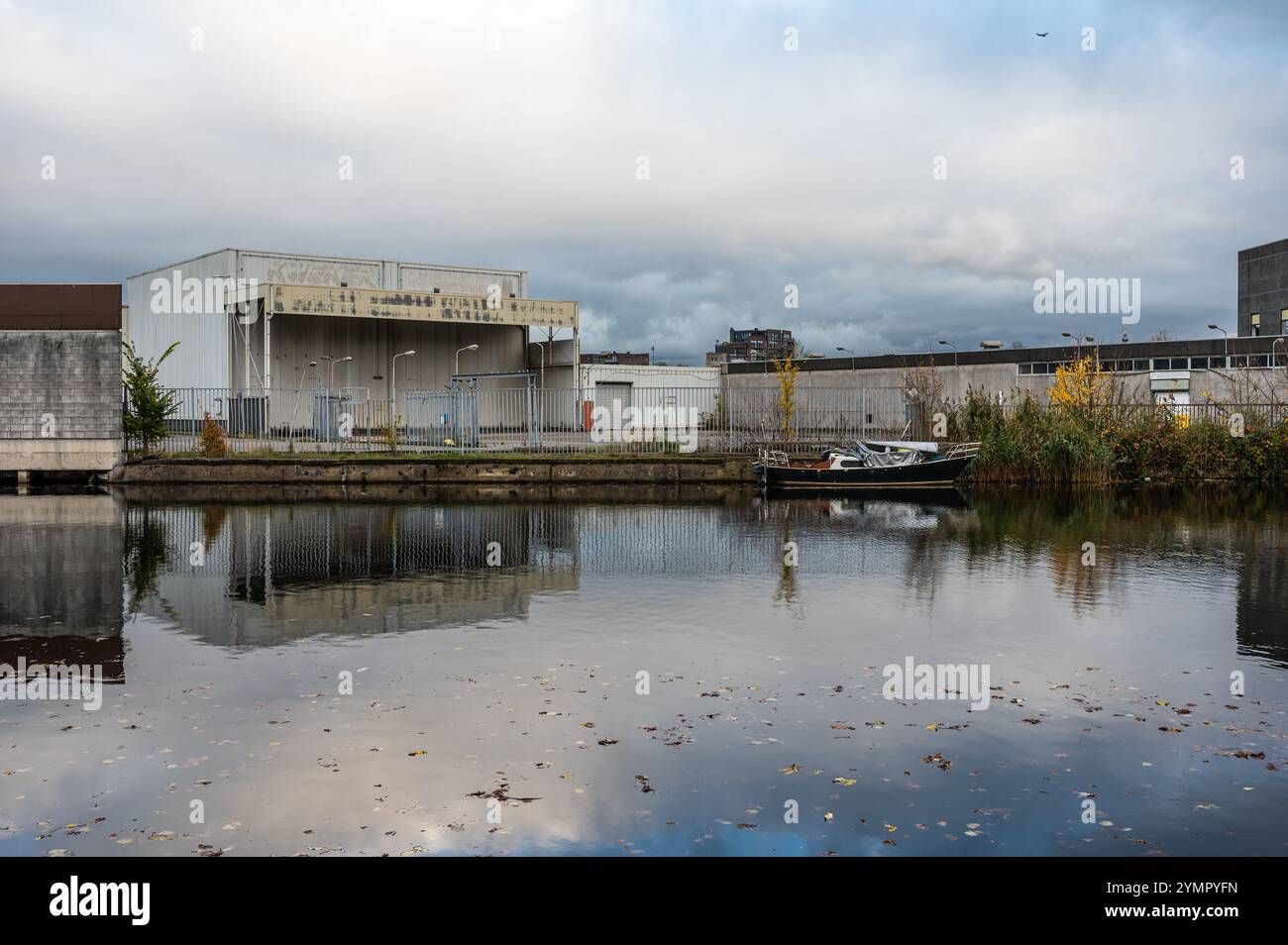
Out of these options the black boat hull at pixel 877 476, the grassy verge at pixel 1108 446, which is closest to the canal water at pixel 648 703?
the black boat hull at pixel 877 476

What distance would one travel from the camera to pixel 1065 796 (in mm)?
6387

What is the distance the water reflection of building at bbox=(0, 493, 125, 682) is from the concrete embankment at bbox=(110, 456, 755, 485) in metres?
8.63

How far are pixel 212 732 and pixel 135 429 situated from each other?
3106 centimetres

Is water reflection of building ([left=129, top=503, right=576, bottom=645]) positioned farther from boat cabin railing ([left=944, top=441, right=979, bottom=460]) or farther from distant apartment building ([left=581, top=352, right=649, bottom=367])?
distant apartment building ([left=581, top=352, right=649, bottom=367])

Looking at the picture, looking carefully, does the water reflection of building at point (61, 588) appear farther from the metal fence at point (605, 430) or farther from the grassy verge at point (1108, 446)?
the grassy verge at point (1108, 446)

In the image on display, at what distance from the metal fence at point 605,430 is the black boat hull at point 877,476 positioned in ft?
13.3

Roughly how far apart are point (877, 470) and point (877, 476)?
0.22 meters

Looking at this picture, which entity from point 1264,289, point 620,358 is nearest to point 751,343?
point 620,358

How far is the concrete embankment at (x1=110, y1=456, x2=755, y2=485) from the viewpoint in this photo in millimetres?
32969

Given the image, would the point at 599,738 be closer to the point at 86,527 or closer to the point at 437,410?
the point at 86,527

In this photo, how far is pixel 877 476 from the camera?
1238 inches

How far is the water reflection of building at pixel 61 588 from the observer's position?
10.3 metres
